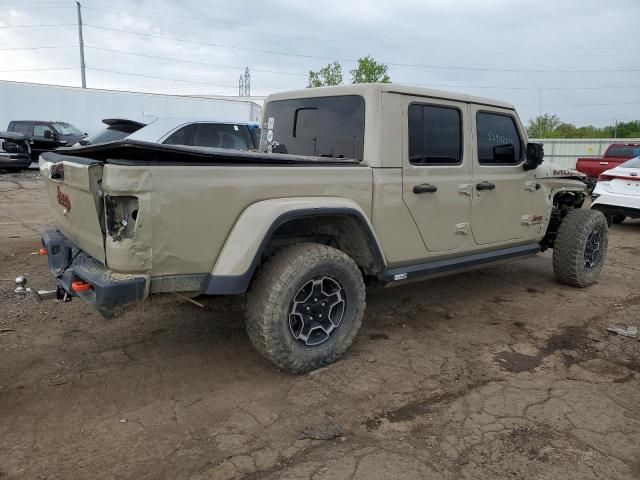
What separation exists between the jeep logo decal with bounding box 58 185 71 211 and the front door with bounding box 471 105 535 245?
313 centimetres

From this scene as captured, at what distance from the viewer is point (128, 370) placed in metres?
3.52

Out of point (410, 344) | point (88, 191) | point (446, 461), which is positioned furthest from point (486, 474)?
point (88, 191)

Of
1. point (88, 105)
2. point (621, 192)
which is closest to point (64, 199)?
point (621, 192)

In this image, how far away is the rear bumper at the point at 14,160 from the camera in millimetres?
14836

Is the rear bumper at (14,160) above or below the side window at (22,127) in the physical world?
below

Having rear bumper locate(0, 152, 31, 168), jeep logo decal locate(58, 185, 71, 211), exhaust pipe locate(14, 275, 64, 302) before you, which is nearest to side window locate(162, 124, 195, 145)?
jeep logo decal locate(58, 185, 71, 211)

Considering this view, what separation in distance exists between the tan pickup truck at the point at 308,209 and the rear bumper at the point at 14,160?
1303 centimetres

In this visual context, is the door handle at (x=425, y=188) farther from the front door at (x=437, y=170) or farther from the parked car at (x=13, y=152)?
the parked car at (x=13, y=152)

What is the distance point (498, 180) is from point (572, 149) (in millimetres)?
21858

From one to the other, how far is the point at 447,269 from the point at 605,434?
5.85 ft

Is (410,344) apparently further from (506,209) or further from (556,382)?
(506,209)

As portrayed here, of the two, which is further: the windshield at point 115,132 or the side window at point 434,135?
the windshield at point 115,132

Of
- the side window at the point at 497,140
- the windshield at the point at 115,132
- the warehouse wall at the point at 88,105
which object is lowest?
the side window at the point at 497,140

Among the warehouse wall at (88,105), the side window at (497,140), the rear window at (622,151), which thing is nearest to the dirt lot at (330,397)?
the side window at (497,140)
